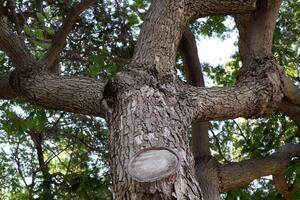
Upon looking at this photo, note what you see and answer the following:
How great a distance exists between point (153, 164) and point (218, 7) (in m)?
1.99

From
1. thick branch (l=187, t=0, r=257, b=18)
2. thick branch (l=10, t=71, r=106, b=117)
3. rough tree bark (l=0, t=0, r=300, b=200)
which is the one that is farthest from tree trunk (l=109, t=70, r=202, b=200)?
thick branch (l=187, t=0, r=257, b=18)

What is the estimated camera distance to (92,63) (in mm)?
6422

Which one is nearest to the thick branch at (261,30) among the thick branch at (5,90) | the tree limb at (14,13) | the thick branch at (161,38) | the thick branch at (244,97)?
the thick branch at (244,97)

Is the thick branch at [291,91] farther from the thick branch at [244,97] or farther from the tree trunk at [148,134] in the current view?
the tree trunk at [148,134]

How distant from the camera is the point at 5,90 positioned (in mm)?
4039

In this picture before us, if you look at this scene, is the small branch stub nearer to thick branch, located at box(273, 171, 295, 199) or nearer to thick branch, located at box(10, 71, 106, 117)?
thick branch, located at box(10, 71, 106, 117)

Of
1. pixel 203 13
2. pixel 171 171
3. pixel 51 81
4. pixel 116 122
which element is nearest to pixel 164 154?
pixel 171 171

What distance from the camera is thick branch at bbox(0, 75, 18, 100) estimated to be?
3.98 m

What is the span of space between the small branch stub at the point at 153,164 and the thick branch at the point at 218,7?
165 cm

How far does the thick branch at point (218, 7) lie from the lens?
3.80 meters

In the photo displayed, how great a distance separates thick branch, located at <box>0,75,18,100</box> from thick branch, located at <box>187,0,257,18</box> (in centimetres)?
159

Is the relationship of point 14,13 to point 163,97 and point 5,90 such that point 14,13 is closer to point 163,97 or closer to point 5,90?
point 5,90

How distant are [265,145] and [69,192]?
95.3 inches

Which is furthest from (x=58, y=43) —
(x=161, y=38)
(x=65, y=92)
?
(x=161, y=38)
